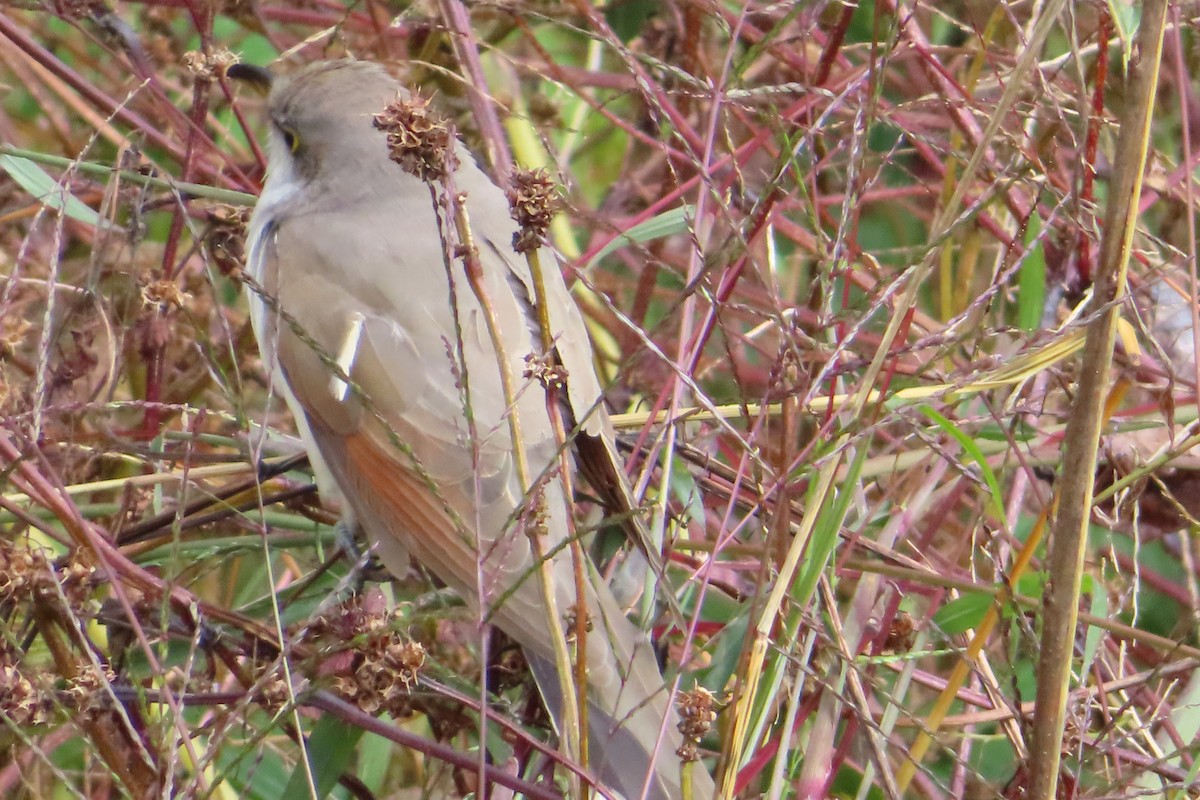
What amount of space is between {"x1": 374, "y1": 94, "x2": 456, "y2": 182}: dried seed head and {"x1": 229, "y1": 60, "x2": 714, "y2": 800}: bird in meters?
0.85

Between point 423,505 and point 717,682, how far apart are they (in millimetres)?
760

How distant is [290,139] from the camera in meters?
3.57

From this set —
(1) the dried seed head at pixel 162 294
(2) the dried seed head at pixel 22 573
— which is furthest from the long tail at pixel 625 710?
(1) the dried seed head at pixel 162 294

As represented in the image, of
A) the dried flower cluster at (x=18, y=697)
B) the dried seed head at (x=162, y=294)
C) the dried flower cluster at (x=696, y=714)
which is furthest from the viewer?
the dried seed head at (x=162, y=294)

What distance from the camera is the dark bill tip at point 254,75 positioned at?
11.4ft

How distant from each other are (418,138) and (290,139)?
2.19 m

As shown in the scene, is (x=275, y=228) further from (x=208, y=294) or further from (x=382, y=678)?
(x=382, y=678)

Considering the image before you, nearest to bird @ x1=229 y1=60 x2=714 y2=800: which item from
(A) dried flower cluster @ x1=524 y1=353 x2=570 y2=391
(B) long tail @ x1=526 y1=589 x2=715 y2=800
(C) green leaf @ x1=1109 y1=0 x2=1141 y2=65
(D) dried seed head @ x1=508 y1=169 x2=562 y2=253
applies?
(B) long tail @ x1=526 y1=589 x2=715 y2=800

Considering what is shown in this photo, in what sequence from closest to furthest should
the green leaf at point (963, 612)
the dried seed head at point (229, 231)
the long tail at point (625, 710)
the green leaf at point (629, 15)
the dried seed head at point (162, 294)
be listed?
the long tail at point (625, 710), the green leaf at point (963, 612), the dried seed head at point (162, 294), the dried seed head at point (229, 231), the green leaf at point (629, 15)

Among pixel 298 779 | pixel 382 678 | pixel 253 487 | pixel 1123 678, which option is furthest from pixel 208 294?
pixel 1123 678

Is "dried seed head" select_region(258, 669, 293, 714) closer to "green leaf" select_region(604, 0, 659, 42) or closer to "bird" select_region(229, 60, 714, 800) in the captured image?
"bird" select_region(229, 60, 714, 800)

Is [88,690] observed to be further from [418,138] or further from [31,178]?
[31,178]

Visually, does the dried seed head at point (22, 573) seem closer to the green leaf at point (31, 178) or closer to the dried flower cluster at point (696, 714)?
the green leaf at point (31, 178)

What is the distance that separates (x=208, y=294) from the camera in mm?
3500
